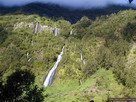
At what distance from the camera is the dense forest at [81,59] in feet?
323

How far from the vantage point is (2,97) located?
963 inches

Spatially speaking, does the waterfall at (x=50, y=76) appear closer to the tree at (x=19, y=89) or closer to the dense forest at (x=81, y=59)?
the dense forest at (x=81, y=59)

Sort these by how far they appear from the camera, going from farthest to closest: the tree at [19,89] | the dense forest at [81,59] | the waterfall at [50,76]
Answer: the waterfall at [50,76]
the dense forest at [81,59]
the tree at [19,89]

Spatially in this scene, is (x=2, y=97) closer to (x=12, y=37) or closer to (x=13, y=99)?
(x=13, y=99)

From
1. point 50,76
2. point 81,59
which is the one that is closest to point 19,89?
point 50,76

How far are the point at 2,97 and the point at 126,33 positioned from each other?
136 metres

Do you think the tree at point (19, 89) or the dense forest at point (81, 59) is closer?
the tree at point (19, 89)

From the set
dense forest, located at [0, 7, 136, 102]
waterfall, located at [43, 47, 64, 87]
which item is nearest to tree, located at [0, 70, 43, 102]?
dense forest, located at [0, 7, 136, 102]

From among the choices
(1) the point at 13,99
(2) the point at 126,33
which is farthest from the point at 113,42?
(1) the point at 13,99

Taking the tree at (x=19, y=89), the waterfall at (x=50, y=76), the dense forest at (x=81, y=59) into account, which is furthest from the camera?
the waterfall at (x=50, y=76)

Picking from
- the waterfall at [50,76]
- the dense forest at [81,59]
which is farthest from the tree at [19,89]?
the waterfall at [50,76]

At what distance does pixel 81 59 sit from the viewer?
15225cm

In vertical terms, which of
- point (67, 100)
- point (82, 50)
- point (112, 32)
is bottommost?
point (67, 100)

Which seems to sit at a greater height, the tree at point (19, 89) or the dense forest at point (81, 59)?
the tree at point (19, 89)
